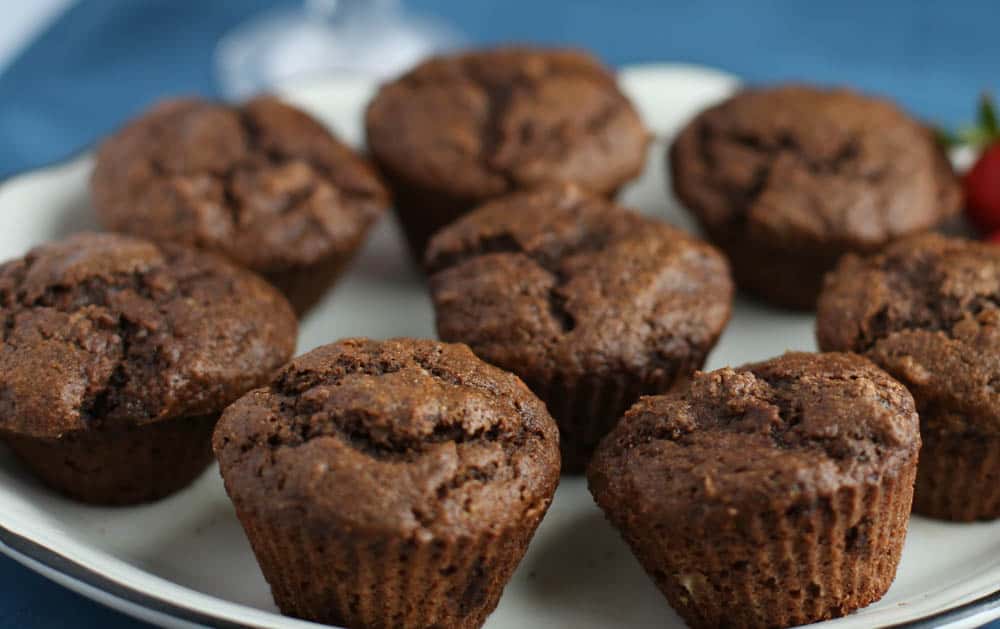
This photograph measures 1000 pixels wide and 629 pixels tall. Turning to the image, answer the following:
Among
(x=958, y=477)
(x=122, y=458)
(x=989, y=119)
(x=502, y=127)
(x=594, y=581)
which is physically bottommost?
(x=594, y=581)

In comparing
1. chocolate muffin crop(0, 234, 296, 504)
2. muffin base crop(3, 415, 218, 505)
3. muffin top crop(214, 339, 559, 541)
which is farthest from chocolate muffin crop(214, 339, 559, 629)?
muffin base crop(3, 415, 218, 505)

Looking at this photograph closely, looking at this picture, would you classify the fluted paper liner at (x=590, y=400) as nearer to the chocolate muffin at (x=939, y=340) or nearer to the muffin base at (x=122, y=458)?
the chocolate muffin at (x=939, y=340)

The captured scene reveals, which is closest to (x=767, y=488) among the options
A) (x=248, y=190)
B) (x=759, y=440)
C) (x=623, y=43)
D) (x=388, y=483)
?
(x=759, y=440)

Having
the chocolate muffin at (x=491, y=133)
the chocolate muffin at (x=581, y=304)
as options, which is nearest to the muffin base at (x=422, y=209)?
the chocolate muffin at (x=491, y=133)

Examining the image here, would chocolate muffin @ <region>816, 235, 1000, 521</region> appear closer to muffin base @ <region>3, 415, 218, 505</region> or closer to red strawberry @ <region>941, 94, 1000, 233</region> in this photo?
red strawberry @ <region>941, 94, 1000, 233</region>

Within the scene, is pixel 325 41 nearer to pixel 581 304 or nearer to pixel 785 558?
pixel 581 304

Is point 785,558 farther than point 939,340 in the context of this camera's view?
No
